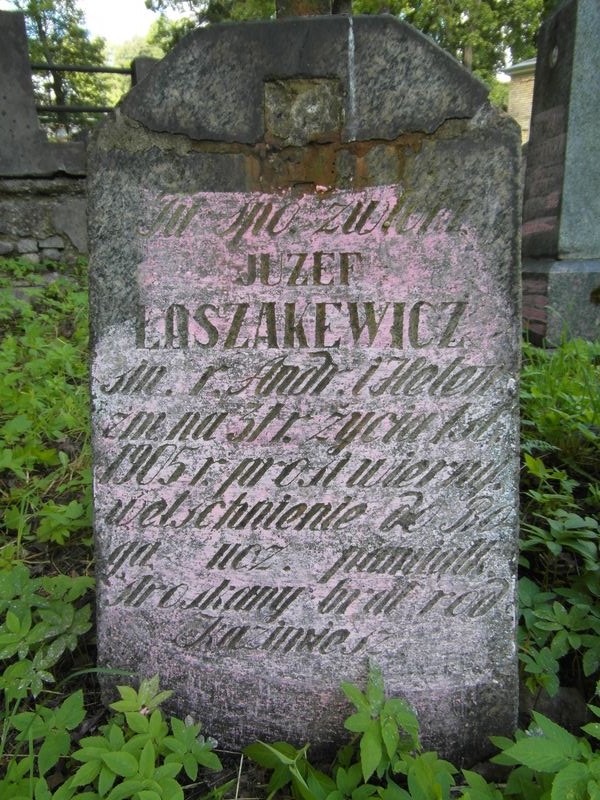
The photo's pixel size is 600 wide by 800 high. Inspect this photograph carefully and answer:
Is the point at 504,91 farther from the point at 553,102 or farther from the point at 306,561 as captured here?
the point at 306,561

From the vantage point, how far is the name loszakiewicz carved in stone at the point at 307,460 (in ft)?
4.57

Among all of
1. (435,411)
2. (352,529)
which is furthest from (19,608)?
(435,411)

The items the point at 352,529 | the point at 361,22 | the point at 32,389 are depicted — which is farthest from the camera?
the point at 32,389

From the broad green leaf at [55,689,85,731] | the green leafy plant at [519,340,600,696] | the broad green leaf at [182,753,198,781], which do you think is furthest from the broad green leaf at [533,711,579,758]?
the broad green leaf at [55,689,85,731]

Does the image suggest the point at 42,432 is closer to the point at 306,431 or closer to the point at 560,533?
the point at 306,431

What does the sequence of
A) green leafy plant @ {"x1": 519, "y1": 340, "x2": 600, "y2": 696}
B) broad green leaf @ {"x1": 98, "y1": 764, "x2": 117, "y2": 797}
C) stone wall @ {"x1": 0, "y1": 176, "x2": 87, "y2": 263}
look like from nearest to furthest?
broad green leaf @ {"x1": 98, "y1": 764, "x2": 117, "y2": 797} → green leafy plant @ {"x1": 519, "y1": 340, "x2": 600, "y2": 696} → stone wall @ {"x1": 0, "y1": 176, "x2": 87, "y2": 263}

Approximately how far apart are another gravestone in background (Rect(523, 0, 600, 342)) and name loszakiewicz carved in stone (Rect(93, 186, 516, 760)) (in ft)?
8.70

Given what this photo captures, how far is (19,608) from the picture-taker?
170cm

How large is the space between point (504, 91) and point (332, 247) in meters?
30.0

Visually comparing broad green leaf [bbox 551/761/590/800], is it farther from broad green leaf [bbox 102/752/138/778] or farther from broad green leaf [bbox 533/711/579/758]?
broad green leaf [bbox 102/752/138/778]

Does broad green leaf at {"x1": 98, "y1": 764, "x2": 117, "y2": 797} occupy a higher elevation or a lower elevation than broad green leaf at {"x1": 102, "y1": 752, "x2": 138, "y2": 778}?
lower

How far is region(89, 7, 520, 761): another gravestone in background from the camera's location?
4.36ft

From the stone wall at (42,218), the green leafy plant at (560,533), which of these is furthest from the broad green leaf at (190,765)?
the stone wall at (42,218)

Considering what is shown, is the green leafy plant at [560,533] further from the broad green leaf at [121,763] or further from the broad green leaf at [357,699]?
the broad green leaf at [121,763]
